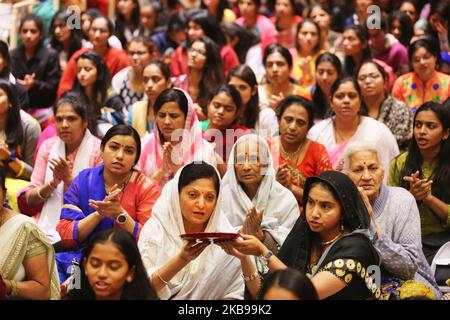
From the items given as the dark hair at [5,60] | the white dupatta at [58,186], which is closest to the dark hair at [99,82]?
the dark hair at [5,60]

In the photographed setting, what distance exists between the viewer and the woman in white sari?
6008 millimetres

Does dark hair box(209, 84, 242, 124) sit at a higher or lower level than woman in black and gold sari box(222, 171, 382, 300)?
higher

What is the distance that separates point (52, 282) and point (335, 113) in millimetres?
2593

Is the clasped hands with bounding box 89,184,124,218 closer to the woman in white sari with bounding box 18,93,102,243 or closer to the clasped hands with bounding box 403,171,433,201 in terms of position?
the woman in white sari with bounding box 18,93,102,243

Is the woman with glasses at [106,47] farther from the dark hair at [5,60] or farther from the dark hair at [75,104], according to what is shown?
the dark hair at [75,104]

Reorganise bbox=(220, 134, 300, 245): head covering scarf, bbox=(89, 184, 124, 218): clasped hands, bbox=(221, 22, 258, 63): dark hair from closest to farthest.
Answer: bbox=(89, 184, 124, 218): clasped hands < bbox=(220, 134, 300, 245): head covering scarf < bbox=(221, 22, 258, 63): dark hair

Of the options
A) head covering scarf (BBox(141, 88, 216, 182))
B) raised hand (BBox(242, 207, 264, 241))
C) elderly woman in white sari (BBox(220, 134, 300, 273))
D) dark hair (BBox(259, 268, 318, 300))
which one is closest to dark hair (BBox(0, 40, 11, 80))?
head covering scarf (BBox(141, 88, 216, 182))

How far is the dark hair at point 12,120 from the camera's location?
655 centimetres

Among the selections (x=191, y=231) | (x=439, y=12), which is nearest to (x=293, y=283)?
Result: (x=191, y=231)

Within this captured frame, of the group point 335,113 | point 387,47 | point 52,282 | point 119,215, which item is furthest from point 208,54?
point 52,282

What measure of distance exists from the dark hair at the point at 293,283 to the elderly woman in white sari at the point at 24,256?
1318 mm

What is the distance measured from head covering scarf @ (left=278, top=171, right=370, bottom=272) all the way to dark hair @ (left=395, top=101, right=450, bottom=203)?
47.7 inches

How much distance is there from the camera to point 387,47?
8258 millimetres

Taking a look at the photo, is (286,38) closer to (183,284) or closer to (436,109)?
(436,109)
